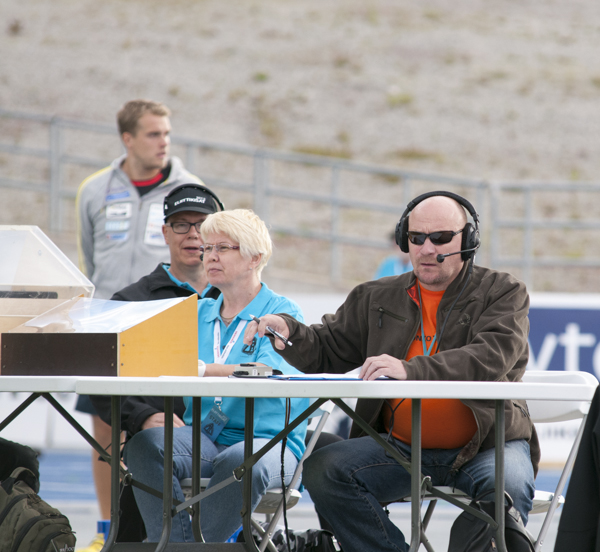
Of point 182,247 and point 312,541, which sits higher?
point 182,247

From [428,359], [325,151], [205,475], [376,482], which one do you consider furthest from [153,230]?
[325,151]

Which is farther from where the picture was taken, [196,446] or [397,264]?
[397,264]

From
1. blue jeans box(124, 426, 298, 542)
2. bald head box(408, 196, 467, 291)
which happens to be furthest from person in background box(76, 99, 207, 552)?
bald head box(408, 196, 467, 291)

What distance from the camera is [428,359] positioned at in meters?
2.31

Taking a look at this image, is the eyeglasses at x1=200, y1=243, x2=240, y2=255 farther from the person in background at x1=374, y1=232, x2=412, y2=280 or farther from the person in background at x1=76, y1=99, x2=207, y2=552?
the person in background at x1=374, y1=232, x2=412, y2=280

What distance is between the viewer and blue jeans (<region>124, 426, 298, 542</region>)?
8.49ft

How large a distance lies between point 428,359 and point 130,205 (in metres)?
2.58

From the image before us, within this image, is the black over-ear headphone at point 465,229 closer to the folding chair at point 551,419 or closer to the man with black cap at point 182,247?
the folding chair at point 551,419

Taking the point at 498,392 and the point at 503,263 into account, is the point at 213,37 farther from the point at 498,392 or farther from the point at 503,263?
the point at 498,392

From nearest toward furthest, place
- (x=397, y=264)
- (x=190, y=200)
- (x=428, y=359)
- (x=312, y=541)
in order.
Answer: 1. (x=428, y=359)
2. (x=312, y=541)
3. (x=190, y=200)
4. (x=397, y=264)

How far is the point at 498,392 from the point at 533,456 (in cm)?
79

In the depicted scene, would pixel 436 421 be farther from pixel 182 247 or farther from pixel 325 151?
pixel 325 151

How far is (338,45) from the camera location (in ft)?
103

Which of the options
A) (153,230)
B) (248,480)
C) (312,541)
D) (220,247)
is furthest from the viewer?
(153,230)
